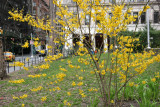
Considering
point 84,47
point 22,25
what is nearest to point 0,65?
point 84,47

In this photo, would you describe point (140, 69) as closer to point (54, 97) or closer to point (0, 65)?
point (54, 97)

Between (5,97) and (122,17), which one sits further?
(5,97)

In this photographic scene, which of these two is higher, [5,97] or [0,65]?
[0,65]

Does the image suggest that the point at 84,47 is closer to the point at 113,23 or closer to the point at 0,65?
the point at 113,23

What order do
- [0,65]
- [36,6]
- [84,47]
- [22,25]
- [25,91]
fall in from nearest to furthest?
[84,47], [25,91], [0,65], [22,25], [36,6]

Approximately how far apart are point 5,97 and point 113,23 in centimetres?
395

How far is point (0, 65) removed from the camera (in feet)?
26.6

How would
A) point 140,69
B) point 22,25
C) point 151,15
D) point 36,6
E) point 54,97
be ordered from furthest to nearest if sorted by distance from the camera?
point 36,6
point 22,25
point 151,15
point 54,97
point 140,69

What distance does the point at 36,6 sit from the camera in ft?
147

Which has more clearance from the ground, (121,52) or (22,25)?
(22,25)

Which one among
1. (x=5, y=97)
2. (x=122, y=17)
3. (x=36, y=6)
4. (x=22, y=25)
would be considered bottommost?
(x=5, y=97)

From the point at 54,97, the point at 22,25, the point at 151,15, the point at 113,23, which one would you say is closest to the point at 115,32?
the point at 113,23

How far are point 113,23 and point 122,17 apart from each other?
248mm

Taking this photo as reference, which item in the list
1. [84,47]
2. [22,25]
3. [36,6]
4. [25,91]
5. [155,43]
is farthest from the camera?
[36,6]
